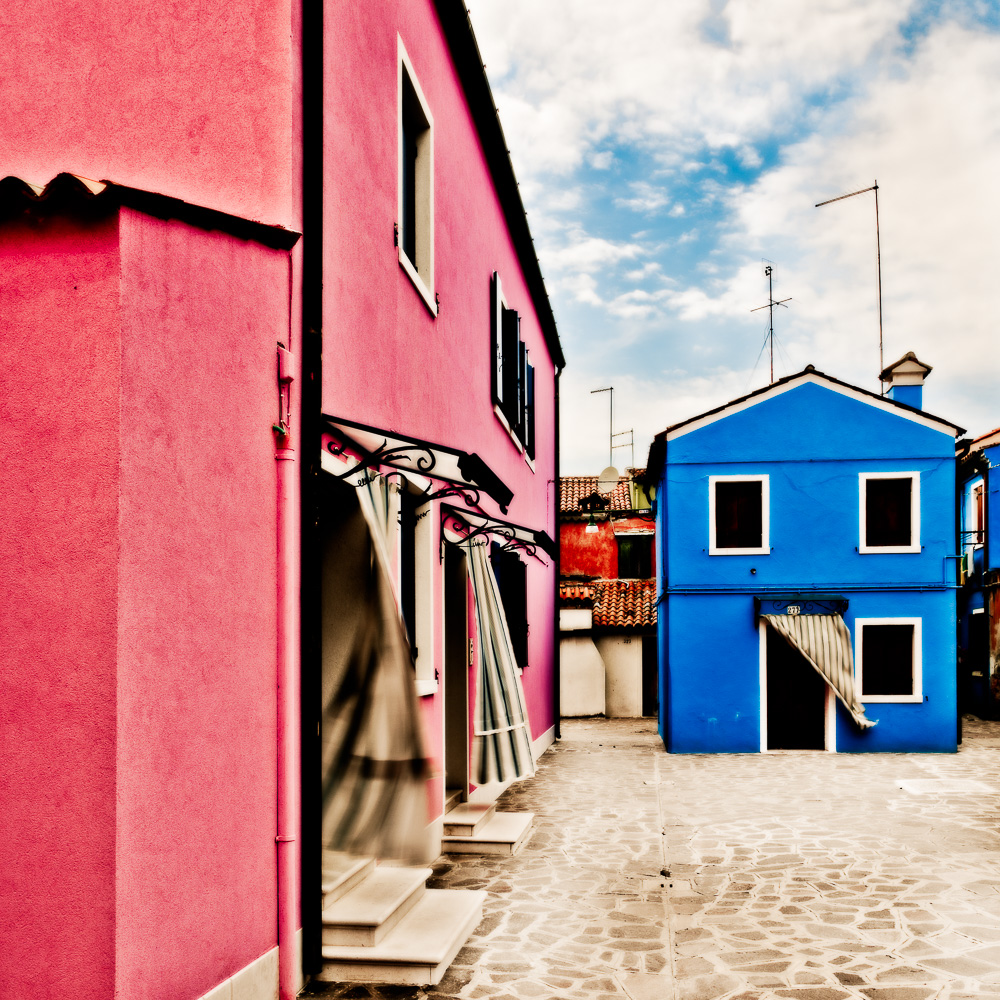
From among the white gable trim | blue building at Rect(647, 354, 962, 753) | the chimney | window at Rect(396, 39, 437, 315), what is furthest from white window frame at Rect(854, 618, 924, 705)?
window at Rect(396, 39, 437, 315)

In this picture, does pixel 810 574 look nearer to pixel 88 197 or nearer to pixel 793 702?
pixel 793 702

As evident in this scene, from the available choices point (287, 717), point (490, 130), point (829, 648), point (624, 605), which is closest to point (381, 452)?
point (287, 717)

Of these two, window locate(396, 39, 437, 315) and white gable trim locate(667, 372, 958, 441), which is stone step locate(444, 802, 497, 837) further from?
white gable trim locate(667, 372, 958, 441)

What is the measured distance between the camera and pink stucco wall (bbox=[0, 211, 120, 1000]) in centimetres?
332

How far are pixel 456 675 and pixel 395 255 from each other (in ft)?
14.3

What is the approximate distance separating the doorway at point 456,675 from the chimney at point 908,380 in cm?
1258

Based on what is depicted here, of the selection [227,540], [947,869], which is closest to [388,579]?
[227,540]

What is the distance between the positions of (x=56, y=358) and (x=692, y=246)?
19.2 metres

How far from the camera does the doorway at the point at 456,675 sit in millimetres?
Result: 8945

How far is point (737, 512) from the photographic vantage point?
663 inches

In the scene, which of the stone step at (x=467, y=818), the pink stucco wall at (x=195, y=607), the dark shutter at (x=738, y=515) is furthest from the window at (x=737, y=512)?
the pink stucco wall at (x=195, y=607)

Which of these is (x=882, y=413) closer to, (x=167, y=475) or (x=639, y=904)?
(x=639, y=904)

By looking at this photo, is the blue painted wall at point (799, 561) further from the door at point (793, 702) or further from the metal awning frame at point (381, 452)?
the metal awning frame at point (381, 452)

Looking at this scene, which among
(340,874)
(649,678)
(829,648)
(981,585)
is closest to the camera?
(340,874)
